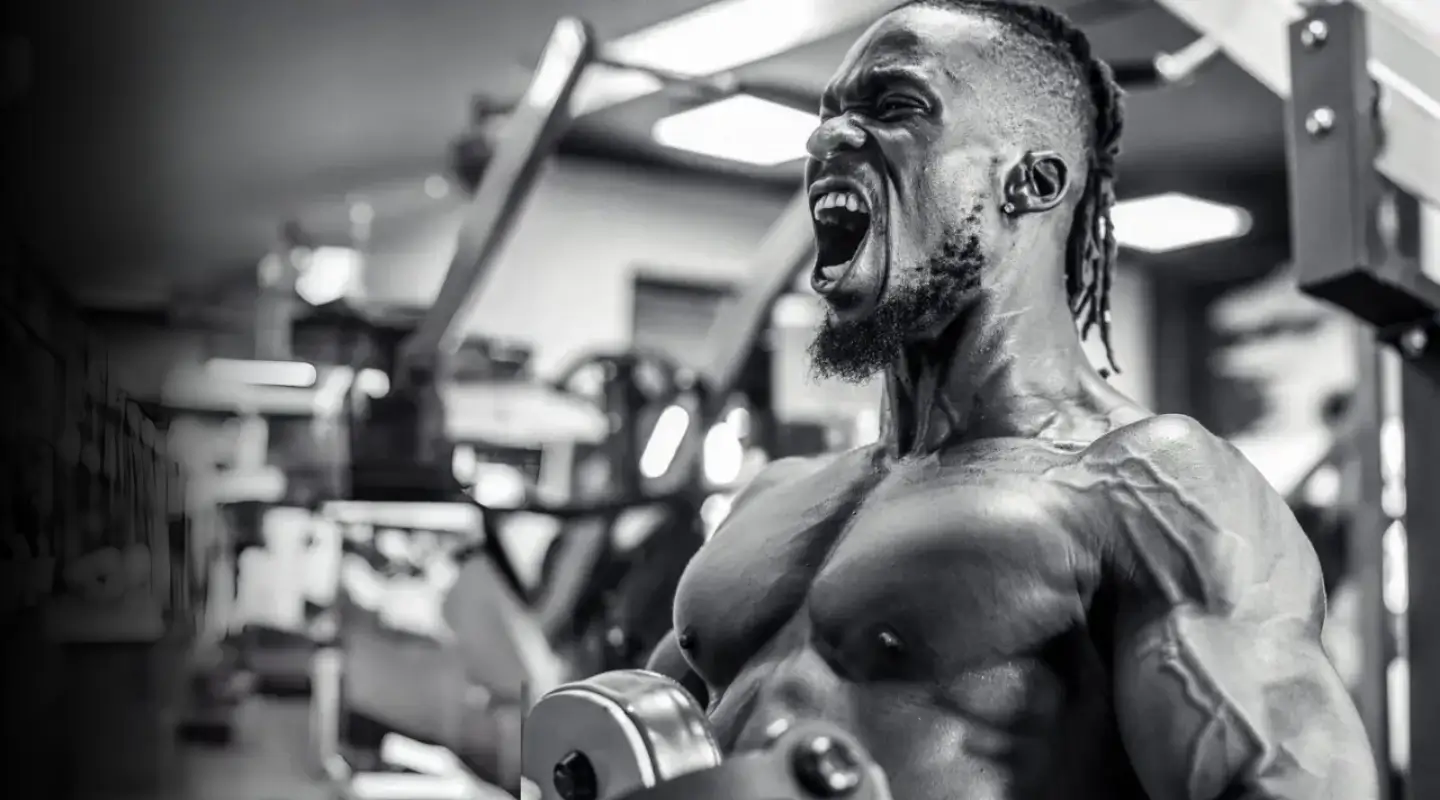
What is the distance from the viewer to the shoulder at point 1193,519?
34.1 inches

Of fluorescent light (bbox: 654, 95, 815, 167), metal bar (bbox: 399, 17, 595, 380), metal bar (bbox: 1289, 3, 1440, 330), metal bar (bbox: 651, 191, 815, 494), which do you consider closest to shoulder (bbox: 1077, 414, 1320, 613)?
metal bar (bbox: 1289, 3, 1440, 330)

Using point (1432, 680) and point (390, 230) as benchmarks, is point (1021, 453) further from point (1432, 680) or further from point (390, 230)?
point (390, 230)

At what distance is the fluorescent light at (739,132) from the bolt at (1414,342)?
2.88 m

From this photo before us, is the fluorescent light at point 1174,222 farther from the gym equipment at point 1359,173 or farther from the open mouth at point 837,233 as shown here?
the open mouth at point 837,233

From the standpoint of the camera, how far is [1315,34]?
138 centimetres

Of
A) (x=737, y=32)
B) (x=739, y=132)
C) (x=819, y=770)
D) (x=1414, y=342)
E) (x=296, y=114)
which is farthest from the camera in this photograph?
(x=739, y=132)

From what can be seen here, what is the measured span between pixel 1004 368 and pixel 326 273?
3.19 meters

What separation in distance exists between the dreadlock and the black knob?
567mm

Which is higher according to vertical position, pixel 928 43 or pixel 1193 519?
pixel 928 43

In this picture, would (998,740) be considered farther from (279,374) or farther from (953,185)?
(279,374)

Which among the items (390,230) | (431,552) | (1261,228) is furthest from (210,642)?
(1261,228)

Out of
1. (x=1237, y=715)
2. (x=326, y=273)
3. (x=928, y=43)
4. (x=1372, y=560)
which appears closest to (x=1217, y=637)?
(x=1237, y=715)

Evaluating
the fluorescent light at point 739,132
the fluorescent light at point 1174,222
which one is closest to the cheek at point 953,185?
the fluorescent light at point 739,132

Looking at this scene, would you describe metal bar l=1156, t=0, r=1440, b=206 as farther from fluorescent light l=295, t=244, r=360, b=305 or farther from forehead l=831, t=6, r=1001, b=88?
fluorescent light l=295, t=244, r=360, b=305
